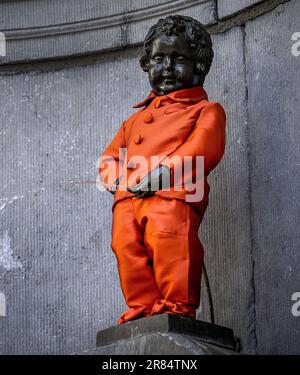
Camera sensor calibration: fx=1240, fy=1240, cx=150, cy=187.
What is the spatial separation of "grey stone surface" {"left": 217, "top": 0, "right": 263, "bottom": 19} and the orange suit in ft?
2.31

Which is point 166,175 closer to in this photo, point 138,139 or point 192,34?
point 138,139

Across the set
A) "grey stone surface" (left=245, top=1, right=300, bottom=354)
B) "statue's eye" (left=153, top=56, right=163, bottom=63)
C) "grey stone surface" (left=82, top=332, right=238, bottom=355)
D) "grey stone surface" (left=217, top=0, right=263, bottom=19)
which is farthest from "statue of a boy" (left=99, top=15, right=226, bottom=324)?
"grey stone surface" (left=217, top=0, right=263, bottom=19)

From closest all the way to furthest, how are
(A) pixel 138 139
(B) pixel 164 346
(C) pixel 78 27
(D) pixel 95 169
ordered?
(B) pixel 164 346 < (A) pixel 138 139 < (D) pixel 95 169 < (C) pixel 78 27

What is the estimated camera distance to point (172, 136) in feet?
15.0

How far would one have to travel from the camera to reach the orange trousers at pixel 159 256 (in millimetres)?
4336

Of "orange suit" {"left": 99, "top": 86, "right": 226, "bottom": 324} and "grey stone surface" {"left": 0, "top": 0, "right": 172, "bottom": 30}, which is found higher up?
"grey stone surface" {"left": 0, "top": 0, "right": 172, "bottom": 30}

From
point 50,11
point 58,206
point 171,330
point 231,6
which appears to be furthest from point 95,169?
point 171,330

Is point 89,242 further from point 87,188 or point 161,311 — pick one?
point 161,311

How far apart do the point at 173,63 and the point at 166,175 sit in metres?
0.54

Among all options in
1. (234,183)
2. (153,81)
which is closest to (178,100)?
(153,81)

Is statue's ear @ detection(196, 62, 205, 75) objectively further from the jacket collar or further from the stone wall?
the stone wall

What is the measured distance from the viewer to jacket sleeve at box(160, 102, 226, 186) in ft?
14.6

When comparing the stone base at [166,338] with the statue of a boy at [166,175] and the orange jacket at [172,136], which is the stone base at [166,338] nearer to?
the statue of a boy at [166,175]

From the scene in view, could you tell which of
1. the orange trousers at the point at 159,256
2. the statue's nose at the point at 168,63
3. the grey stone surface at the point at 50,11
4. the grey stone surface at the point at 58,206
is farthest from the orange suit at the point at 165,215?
the grey stone surface at the point at 50,11
